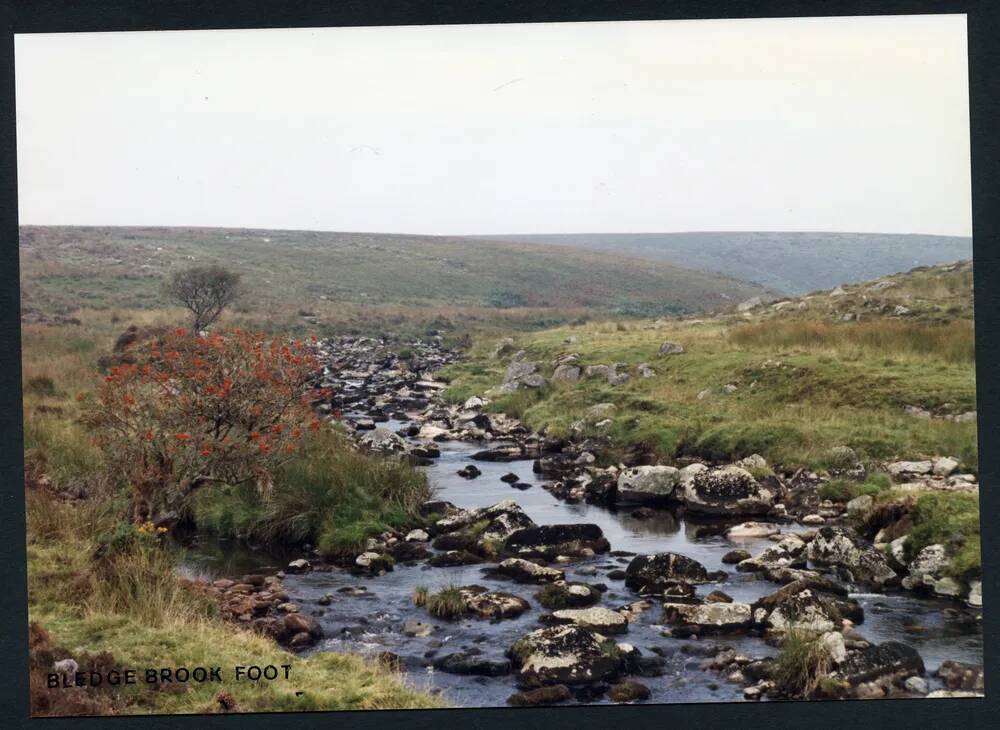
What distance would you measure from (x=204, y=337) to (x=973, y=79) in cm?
820

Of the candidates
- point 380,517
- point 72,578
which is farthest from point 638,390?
point 72,578

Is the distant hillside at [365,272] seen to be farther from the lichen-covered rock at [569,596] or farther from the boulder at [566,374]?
the lichen-covered rock at [569,596]

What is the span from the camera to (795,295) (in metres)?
11.3

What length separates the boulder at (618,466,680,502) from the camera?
10.9 metres

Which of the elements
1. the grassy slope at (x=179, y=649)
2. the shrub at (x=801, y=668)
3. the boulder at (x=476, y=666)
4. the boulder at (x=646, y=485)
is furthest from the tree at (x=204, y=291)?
the shrub at (x=801, y=668)

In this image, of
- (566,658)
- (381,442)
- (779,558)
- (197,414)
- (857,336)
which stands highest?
(857,336)

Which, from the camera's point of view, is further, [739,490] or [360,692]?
[739,490]

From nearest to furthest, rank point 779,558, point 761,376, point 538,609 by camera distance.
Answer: point 538,609 → point 779,558 → point 761,376

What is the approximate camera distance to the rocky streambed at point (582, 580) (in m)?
8.99

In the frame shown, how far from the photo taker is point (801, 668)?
8.89m

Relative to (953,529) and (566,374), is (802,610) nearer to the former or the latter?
(953,529)

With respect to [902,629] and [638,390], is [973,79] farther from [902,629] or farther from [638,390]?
[902,629]

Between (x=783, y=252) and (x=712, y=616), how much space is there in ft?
13.5

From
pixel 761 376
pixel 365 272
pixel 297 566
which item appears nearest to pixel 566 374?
pixel 761 376
